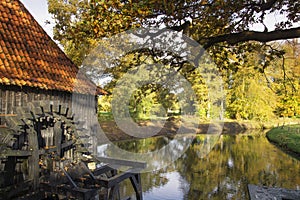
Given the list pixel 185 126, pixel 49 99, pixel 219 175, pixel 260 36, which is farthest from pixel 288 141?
pixel 49 99

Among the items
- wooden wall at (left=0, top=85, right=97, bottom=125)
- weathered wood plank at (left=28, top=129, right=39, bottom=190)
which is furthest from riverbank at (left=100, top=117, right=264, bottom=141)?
weathered wood plank at (left=28, top=129, right=39, bottom=190)

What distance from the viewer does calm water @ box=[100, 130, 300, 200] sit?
28.2ft

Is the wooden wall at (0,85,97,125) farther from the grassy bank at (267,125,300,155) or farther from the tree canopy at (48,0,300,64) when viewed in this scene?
the grassy bank at (267,125,300,155)

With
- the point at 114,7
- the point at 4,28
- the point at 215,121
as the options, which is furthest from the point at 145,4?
the point at 215,121

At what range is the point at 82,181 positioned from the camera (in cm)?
494

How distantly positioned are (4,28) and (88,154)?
3.68 meters

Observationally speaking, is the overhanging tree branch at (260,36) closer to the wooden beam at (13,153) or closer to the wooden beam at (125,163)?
the wooden beam at (125,163)

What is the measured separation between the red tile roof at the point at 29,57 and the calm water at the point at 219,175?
399 cm

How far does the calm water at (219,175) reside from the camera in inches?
339

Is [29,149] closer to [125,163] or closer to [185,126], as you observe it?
[125,163]

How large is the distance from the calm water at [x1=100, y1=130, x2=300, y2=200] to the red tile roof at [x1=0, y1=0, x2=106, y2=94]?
13.1ft

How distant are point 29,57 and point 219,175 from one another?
26.8 feet

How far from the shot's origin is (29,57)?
6551 millimetres

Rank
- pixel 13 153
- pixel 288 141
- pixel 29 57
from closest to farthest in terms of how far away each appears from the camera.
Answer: pixel 13 153 < pixel 29 57 < pixel 288 141
